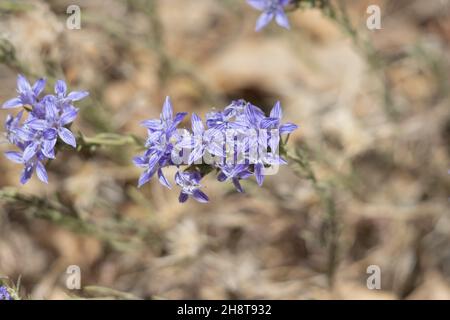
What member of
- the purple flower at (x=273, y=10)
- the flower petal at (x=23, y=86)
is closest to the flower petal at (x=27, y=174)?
the flower petal at (x=23, y=86)

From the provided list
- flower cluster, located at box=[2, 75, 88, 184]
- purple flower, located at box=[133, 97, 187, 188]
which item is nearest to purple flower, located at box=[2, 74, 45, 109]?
flower cluster, located at box=[2, 75, 88, 184]

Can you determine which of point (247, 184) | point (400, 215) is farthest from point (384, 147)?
point (247, 184)

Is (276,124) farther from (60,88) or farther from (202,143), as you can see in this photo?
(60,88)

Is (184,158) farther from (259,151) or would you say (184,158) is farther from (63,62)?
(63,62)

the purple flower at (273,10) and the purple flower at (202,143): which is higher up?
the purple flower at (273,10)

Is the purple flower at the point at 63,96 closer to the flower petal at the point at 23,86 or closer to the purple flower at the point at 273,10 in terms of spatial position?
the flower petal at the point at 23,86
